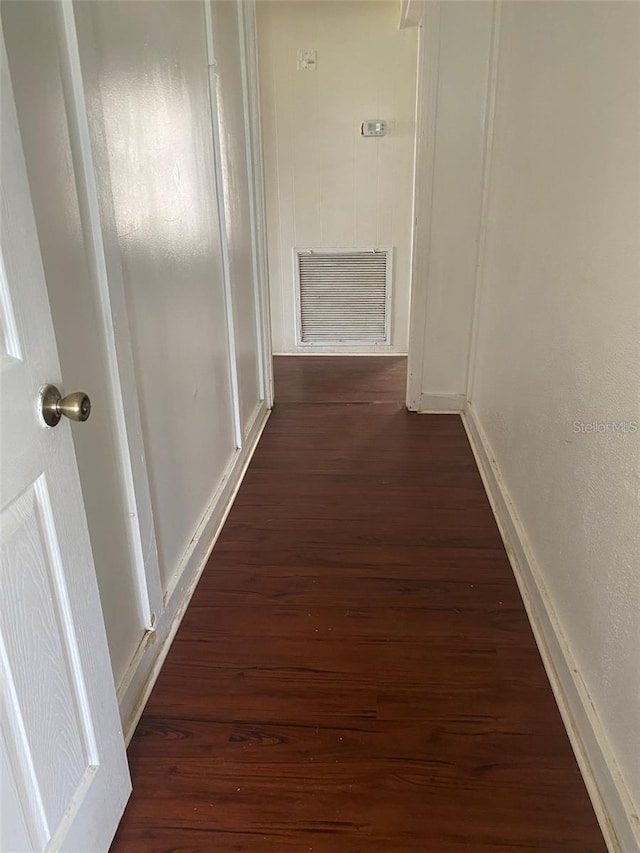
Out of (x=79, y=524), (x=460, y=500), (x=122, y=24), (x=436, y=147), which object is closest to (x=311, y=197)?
(x=436, y=147)

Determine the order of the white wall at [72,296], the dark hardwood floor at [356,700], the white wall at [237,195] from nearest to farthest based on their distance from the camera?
the white wall at [72,296], the dark hardwood floor at [356,700], the white wall at [237,195]

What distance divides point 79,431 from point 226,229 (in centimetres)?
136

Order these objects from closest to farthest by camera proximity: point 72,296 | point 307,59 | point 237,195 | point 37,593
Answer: point 37,593
point 72,296
point 237,195
point 307,59

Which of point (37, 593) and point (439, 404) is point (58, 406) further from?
point (439, 404)

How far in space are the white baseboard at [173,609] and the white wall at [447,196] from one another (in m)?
1.25

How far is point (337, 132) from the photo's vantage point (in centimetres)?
401

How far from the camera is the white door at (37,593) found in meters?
0.84

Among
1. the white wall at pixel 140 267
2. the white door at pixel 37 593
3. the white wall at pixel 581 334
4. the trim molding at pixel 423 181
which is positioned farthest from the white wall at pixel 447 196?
the white door at pixel 37 593

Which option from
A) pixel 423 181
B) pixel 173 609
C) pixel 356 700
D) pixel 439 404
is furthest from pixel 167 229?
pixel 439 404

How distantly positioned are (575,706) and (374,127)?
11.7ft

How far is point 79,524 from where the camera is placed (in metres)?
1.05

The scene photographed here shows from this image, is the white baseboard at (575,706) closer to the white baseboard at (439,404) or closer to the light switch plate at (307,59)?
the white baseboard at (439,404)

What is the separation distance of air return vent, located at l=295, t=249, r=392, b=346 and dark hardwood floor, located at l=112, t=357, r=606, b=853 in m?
2.13

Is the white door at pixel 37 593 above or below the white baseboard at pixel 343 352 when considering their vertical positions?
above
